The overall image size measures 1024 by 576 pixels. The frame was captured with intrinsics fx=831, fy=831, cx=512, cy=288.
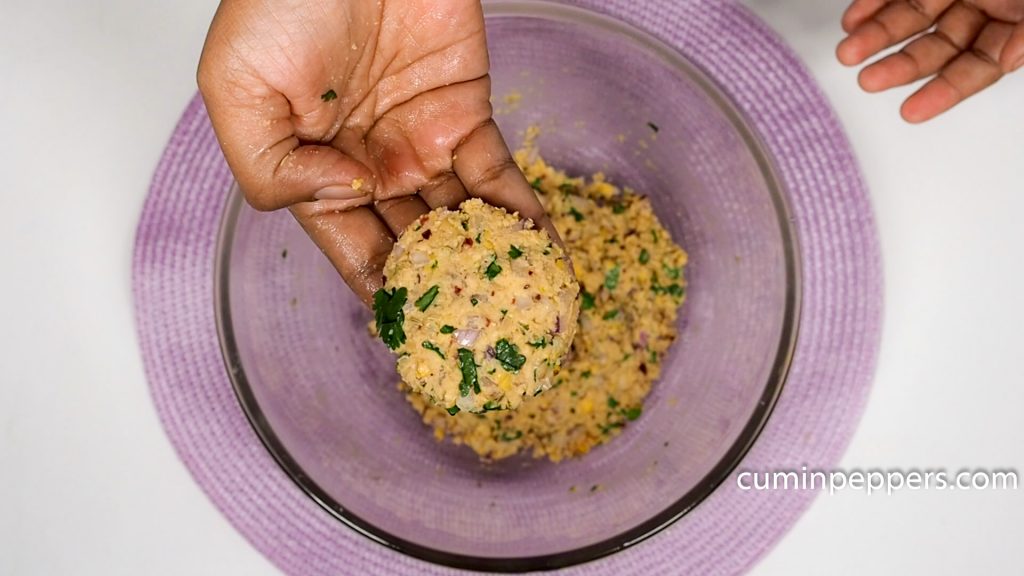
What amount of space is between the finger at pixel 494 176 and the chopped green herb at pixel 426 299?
0.29m

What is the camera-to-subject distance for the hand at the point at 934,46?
171 cm

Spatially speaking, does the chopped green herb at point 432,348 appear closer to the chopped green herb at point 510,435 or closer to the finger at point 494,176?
the finger at point 494,176

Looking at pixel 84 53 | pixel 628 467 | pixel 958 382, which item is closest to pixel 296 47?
pixel 84 53

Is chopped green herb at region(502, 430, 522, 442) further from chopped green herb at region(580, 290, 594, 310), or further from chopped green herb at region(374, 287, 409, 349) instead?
chopped green herb at region(374, 287, 409, 349)

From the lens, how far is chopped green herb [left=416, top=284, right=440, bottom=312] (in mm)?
1434

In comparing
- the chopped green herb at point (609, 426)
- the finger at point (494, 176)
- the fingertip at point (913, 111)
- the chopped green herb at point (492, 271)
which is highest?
the finger at point (494, 176)

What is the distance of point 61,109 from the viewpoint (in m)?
2.03

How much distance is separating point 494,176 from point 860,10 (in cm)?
Answer: 87

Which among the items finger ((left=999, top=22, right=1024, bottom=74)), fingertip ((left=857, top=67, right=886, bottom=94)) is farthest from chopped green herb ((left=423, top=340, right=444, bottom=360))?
finger ((left=999, top=22, right=1024, bottom=74))

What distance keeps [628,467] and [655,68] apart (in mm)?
881

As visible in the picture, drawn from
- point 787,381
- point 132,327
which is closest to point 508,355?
point 787,381

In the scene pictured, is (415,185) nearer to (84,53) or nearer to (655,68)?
(655,68)

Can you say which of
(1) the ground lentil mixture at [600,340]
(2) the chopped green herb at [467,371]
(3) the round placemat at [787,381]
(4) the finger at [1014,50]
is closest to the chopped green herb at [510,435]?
(1) the ground lentil mixture at [600,340]

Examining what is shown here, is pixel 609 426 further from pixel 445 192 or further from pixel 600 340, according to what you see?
pixel 445 192
